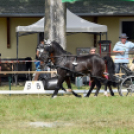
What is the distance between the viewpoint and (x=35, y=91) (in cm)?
1220

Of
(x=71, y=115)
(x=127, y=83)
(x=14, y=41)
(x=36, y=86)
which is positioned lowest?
(x=71, y=115)

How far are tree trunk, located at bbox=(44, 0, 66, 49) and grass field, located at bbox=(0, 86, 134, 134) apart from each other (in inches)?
160

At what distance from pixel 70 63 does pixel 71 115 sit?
368 centimetres

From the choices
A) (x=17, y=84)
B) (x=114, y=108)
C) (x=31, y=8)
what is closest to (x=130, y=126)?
(x=114, y=108)

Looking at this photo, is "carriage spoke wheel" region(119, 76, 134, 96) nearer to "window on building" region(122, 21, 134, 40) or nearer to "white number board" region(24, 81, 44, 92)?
"white number board" region(24, 81, 44, 92)

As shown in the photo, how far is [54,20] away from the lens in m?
14.1

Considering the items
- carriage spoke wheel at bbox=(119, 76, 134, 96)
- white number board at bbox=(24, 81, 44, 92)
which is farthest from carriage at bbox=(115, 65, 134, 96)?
white number board at bbox=(24, 81, 44, 92)

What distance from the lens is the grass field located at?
7.10 m

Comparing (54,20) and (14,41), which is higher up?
(54,20)

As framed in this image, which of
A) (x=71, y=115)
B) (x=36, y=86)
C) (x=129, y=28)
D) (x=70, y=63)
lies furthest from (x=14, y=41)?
(x=71, y=115)

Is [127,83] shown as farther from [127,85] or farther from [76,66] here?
[76,66]

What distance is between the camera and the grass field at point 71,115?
710cm

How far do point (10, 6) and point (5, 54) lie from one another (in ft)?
7.13

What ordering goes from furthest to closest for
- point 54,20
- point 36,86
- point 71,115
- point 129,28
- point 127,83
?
point 129,28
point 54,20
point 36,86
point 127,83
point 71,115
